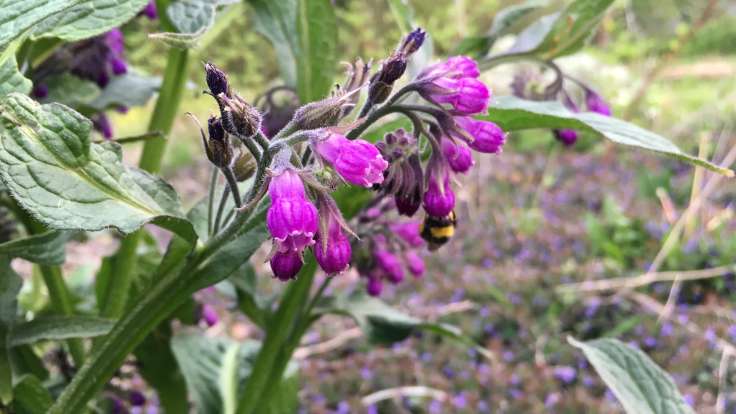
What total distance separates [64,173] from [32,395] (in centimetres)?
41

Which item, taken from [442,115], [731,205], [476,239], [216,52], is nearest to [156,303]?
[442,115]

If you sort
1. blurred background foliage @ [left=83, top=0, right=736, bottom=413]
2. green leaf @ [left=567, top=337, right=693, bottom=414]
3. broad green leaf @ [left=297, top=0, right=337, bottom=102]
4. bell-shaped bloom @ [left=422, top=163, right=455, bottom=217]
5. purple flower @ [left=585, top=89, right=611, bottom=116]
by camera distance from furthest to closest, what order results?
blurred background foliage @ [left=83, top=0, right=736, bottom=413]
purple flower @ [left=585, top=89, right=611, bottom=116]
broad green leaf @ [left=297, top=0, right=337, bottom=102]
green leaf @ [left=567, top=337, right=693, bottom=414]
bell-shaped bloom @ [left=422, top=163, right=455, bottom=217]

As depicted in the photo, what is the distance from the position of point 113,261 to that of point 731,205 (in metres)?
3.22

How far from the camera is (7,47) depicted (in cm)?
82

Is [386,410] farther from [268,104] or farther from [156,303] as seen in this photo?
[156,303]

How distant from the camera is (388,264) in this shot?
135 cm

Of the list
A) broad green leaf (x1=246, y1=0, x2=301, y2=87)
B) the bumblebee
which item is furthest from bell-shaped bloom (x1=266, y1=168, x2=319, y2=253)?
broad green leaf (x1=246, y1=0, x2=301, y2=87)

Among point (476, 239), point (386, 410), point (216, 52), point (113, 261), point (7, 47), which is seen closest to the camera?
point (7, 47)

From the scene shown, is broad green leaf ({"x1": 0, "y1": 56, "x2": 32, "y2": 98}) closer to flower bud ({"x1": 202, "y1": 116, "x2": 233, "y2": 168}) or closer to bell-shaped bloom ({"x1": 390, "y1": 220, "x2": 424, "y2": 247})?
flower bud ({"x1": 202, "y1": 116, "x2": 233, "y2": 168})

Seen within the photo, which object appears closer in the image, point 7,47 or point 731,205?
point 7,47

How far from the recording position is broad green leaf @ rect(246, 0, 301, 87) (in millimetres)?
1298

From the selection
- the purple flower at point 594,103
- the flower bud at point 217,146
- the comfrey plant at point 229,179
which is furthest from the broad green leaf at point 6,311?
the purple flower at point 594,103

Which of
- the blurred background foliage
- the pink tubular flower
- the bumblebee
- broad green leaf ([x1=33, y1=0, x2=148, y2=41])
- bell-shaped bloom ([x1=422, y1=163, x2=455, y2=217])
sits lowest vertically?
the blurred background foliage

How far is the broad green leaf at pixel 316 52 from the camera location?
123cm
